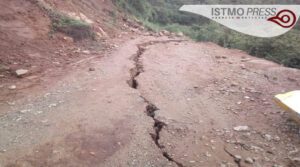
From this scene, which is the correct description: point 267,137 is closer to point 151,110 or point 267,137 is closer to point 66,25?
point 151,110

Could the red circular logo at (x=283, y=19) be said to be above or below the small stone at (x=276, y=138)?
above

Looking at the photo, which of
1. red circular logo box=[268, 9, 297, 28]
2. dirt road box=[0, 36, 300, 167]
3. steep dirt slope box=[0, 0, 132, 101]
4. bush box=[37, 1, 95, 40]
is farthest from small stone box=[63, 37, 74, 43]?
red circular logo box=[268, 9, 297, 28]

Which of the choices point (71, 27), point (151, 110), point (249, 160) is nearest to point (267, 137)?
point (249, 160)

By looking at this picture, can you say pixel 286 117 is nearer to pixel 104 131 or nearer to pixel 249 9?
pixel 104 131

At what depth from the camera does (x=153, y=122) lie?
220cm

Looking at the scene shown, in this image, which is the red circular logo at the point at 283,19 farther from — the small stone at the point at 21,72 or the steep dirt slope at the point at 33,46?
the small stone at the point at 21,72

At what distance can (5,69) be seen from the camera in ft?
9.98

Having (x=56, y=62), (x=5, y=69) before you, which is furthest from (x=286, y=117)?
(x=5, y=69)

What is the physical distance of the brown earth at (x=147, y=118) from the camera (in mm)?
1692

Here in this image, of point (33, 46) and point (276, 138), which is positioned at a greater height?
point (33, 46)

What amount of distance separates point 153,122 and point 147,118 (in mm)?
94

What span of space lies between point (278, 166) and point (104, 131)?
1518 millimetres

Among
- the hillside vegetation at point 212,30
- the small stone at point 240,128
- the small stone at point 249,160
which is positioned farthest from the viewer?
the hillside vegetation at point 212,30

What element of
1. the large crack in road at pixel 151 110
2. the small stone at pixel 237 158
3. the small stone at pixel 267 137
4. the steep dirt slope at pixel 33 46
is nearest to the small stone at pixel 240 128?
the small stone at pixel 267 137
